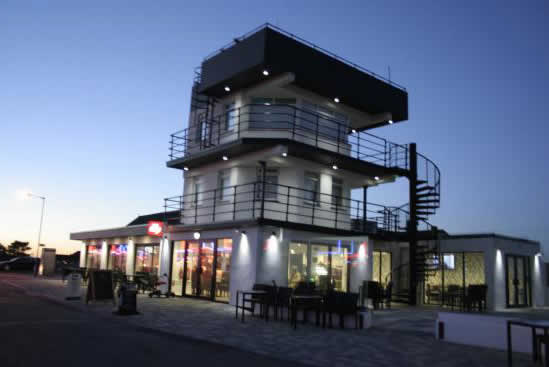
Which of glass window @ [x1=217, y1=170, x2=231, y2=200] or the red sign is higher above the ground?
glass window @ [x1=217, y1=170, x2=231, y2=200]

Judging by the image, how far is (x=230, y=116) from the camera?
844 inches

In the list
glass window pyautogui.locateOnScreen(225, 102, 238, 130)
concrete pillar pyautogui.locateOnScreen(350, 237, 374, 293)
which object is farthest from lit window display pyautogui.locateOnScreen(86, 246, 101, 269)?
concrete pillar pyautogui.locateOnScreen(350, 237, 374, 293)

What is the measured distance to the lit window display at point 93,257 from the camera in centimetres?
3159

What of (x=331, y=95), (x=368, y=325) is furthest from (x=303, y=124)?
(x=368, y=325)

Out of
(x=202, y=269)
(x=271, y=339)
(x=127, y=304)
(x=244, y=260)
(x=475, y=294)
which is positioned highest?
(x=244, y=260)

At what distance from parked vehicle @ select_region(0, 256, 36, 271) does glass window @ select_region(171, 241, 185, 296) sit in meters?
31.6

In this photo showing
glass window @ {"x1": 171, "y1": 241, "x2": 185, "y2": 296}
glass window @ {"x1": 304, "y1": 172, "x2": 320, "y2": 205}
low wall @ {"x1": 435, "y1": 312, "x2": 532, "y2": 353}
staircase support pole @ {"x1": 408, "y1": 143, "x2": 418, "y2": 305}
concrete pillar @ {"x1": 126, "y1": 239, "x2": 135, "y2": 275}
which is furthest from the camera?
concrete pillar @ {"x1": 126, "y1": 239, "x2": 135, "y2": 275}

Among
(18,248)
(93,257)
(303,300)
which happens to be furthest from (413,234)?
(18,248)

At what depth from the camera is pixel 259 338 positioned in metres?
10.7

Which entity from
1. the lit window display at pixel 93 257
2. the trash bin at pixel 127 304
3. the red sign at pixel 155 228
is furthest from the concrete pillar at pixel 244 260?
the lit window display at pixel 93 257

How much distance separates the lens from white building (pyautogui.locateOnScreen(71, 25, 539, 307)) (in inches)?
708

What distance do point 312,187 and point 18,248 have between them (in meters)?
60.1

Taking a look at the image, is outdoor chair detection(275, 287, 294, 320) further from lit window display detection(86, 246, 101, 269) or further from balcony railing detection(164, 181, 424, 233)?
lit window display detection(86, 246, 101, 269)

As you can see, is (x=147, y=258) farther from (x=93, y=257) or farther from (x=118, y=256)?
(x=93, y=257)
